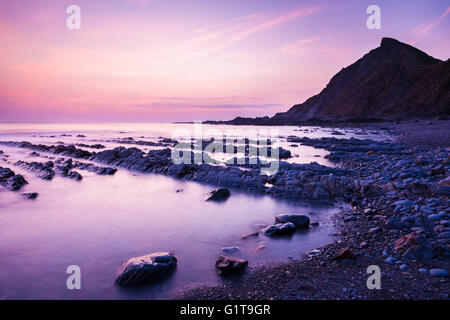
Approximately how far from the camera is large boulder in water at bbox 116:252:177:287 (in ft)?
16.5

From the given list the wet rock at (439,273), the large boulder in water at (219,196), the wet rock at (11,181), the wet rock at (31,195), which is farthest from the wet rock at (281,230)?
the wet rock at (11,181)

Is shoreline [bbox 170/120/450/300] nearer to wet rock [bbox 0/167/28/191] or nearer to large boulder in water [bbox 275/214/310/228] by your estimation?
large boulder in water [bbox 275/214/310/228]

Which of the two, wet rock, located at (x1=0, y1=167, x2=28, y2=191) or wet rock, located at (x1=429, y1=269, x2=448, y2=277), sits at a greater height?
wet rock, located at (x1=0, y1=167, x2=28, y2=191)

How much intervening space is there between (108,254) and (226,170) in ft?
28.1

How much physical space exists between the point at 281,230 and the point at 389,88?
355ft

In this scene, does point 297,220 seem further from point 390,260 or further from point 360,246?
point 390,260

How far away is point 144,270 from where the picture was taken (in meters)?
5.12

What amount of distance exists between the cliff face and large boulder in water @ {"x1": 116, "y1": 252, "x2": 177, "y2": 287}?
7684cm

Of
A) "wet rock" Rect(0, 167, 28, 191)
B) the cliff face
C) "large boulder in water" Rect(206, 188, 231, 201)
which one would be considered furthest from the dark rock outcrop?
"wet rock" Rect(0, 167, 28, 191)

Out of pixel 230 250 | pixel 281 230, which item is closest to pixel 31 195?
pixel 230 250

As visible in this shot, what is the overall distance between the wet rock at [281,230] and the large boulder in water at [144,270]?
292 cm

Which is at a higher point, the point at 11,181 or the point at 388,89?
the point at 388,89

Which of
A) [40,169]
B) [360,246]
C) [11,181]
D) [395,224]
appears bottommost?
[360,246]

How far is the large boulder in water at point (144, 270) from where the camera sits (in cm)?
503
